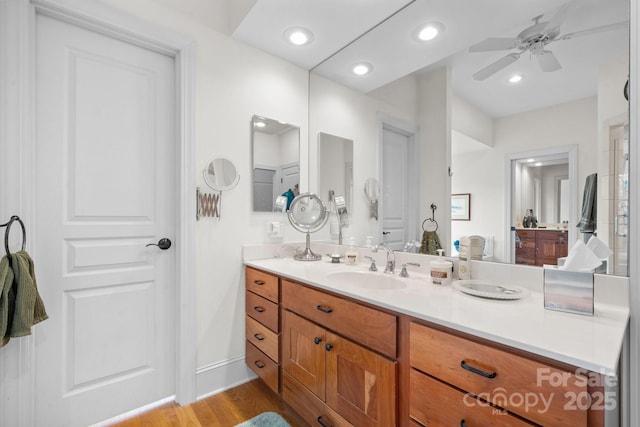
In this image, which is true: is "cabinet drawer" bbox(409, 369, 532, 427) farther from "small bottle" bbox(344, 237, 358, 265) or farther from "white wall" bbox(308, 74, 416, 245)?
"white wall" bbox(308, 74, 416, 245)

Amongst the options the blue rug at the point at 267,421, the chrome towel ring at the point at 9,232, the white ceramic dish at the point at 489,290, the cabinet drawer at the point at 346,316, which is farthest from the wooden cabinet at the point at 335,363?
the chrome towel ring at the point at 9,232

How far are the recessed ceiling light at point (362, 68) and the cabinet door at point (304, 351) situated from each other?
164cm

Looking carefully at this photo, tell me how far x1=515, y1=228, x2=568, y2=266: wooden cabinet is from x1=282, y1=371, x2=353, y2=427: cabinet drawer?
102 cm

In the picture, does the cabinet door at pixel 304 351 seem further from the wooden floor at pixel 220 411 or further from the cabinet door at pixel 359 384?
the wooden floor at pixel 220 411

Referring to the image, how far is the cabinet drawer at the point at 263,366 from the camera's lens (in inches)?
64.9

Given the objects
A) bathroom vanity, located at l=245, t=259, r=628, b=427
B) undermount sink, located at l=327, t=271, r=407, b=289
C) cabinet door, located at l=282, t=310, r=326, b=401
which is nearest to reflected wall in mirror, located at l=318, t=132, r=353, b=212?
undermount sink, located at l=327, t=271, r=407, b=289

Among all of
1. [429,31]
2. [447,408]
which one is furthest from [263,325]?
[429,31]

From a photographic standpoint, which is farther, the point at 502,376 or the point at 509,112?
the point at 509,112

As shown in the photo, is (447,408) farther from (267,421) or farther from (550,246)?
(267,421)

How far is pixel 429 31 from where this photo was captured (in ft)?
5.34

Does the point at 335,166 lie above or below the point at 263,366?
above

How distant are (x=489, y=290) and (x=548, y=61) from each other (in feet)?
3.21

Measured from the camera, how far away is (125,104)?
165 cm

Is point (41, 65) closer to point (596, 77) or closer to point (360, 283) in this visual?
point (360, 283)
